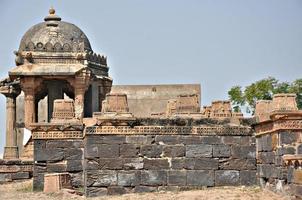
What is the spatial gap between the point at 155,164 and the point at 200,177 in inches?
34.2

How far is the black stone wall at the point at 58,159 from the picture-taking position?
60.7ft

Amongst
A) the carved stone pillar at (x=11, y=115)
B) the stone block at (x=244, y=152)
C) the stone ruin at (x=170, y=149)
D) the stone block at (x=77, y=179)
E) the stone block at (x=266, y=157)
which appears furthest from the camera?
the carved stone pillar at (x=11, y=115)

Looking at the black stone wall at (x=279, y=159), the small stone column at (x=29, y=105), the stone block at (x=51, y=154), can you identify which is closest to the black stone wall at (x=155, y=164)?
the black stone wall at (x=279, y=159)

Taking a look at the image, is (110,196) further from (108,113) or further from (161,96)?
(161,96)

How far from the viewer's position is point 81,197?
16656 mm

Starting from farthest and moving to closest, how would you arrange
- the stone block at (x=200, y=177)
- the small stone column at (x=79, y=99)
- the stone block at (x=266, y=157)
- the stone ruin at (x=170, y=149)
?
the small stone column at (x=79, y=99), the stone block at (x=200, y=177), the stone block at (x=266, y=157), the stone ruin at (x=170, y=149)

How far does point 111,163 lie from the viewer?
54.9 ft

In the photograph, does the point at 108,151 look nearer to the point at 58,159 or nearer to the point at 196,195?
the point at 196,195

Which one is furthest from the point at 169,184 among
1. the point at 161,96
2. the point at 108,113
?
the point at 161,96

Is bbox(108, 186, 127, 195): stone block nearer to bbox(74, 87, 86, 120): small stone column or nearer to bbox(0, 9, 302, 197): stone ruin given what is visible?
bbox(0, 9, 302, 197): stone ruin

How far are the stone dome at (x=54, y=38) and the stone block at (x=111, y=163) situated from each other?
11818 mm

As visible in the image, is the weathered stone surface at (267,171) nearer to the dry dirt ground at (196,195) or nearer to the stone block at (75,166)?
the dry dirt ground at (196,195)

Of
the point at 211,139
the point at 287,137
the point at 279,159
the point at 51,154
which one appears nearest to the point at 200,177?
the point at 211,139

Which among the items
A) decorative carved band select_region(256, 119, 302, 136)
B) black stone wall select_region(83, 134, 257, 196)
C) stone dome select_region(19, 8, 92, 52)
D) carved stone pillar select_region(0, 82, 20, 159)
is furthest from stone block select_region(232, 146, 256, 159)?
carved stone pillar select_region(0, 82, 20, 159)
